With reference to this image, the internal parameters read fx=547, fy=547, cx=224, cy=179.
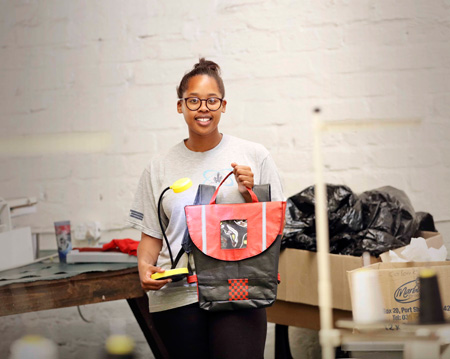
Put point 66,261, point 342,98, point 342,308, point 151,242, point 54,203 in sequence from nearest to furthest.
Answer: point 151,242
point 342,308
point 66,261
point 342,98
point 54,203

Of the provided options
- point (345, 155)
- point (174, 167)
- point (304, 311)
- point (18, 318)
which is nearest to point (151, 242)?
point (174, 167)

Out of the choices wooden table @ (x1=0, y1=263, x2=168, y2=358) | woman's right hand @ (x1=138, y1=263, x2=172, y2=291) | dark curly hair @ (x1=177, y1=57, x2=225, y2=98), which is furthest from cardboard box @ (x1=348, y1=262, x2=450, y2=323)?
wooden table @ (x1=0, y1=263, x2=168, y2=358)

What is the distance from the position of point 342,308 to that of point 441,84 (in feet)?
3.45

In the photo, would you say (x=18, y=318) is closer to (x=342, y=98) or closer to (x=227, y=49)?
(x=227, y=49)

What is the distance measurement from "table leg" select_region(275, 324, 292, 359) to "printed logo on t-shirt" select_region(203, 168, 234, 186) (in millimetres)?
906

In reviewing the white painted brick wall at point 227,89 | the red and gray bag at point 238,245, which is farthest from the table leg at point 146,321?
the red and gray bag at point 238,245

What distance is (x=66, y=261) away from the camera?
2.15m

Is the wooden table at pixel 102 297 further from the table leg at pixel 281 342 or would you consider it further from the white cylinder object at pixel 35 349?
the white cylinder object at pixel 35 349

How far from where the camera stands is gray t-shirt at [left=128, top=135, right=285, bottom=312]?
1489mm

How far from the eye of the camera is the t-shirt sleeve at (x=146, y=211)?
5.18 feet

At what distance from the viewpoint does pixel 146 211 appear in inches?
62.4

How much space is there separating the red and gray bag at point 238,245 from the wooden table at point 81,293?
613mm

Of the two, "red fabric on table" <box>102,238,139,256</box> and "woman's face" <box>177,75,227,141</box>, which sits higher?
"woman's face" <box>177,75,227,141</box>

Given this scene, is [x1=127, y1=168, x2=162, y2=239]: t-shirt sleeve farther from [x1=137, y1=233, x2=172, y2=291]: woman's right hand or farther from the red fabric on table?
the red fabric on table
